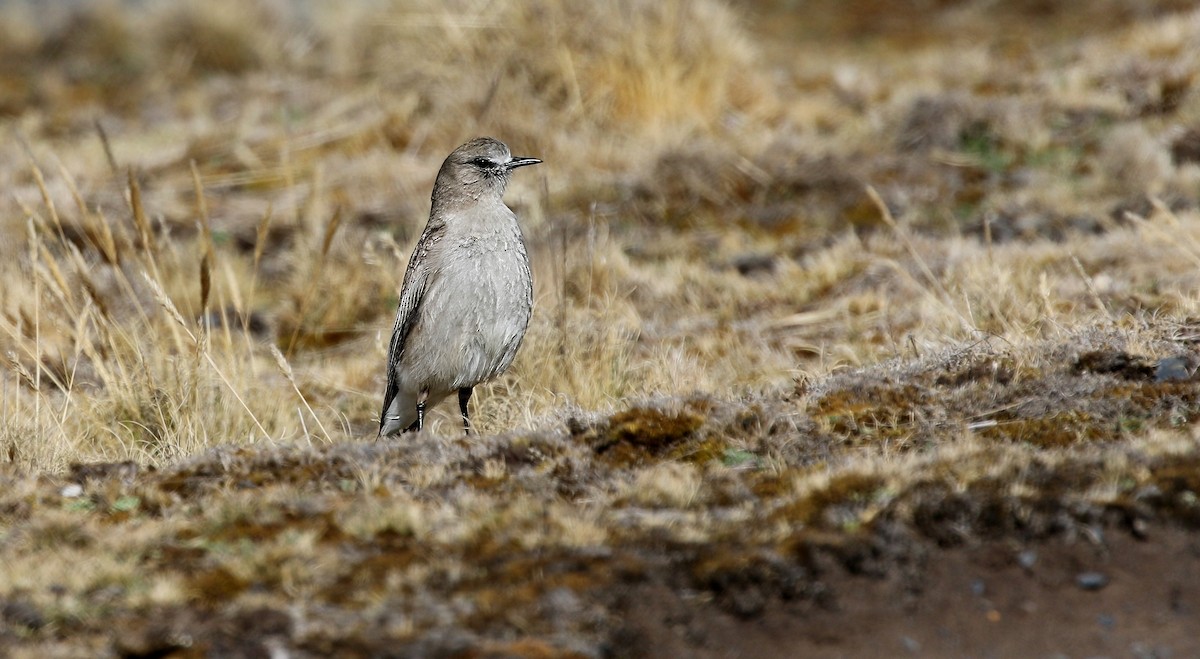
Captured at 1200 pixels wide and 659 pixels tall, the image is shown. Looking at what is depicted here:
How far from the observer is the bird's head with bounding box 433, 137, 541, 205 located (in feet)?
24.2

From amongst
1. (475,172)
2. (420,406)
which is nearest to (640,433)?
(420,406)

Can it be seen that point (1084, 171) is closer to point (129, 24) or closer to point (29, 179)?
point (29, 179)

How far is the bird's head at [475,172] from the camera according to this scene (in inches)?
290

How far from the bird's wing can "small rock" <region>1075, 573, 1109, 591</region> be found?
3916 mm

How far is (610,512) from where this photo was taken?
4.71 metres

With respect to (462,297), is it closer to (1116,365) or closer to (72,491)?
(72,491)

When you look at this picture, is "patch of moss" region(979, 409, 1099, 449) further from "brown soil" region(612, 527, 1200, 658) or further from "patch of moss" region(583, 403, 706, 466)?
"patch of moss" region(583, 403, 706, 466)

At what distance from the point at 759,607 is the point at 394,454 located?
1.90m

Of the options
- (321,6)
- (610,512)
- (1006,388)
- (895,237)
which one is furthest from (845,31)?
(610,512)

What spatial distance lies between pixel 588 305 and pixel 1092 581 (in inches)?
160

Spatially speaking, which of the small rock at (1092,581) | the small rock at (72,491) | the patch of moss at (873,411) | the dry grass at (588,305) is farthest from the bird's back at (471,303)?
the small rock at (1092,581)

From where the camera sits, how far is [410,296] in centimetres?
716

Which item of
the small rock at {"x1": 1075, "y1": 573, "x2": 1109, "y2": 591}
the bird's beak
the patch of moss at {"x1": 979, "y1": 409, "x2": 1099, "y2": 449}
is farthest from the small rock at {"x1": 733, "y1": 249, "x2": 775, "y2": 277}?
the small rock at {"x1": 1075, "y1": 573, "x2": 1109, "y2": 591}

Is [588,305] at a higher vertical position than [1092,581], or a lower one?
lower
